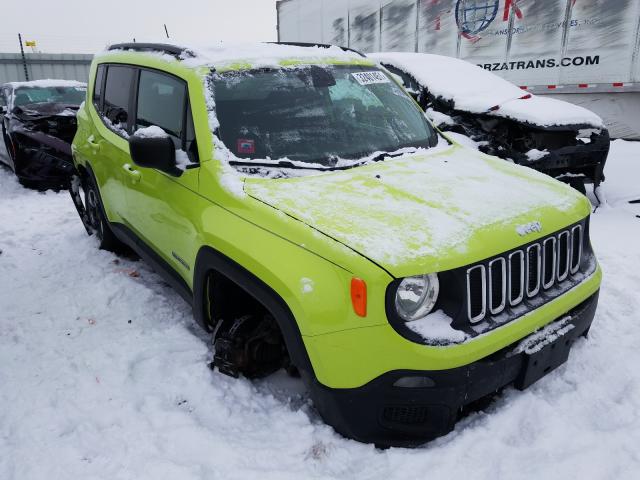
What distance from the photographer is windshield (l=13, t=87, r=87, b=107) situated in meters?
8.73

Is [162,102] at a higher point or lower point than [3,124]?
higher

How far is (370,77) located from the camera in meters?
3.69

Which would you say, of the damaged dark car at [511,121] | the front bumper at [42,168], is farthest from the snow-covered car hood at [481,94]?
the front bumper at [42,168]

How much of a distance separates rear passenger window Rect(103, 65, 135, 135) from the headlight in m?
2.64

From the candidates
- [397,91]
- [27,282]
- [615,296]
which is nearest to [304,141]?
[397,91]

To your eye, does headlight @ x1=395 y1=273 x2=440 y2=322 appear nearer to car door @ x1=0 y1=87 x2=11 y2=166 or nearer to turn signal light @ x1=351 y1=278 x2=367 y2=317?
turn signal light @ x1=351 y1=278 x2=367 y2=317

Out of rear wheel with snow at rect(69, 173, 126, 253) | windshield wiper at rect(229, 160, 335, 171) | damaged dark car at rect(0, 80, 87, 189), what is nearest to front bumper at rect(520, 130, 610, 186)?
windshield wiper at rect(229, 160, 335, 171)

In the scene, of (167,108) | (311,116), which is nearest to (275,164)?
(311,116)

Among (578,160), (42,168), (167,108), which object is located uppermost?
(167,108)

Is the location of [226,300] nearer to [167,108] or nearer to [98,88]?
[167,108]

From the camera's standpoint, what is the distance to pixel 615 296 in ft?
12.8

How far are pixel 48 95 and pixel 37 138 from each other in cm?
216

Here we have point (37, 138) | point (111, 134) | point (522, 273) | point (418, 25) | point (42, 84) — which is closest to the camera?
point (522, 273)

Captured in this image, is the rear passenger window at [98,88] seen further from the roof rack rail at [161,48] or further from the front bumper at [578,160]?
the front bumper at [578,160]
